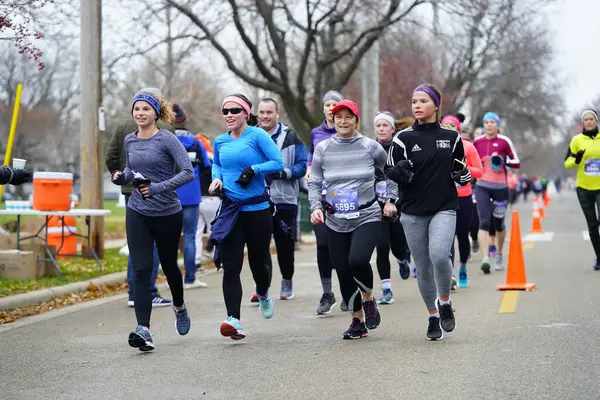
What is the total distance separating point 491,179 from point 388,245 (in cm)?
339

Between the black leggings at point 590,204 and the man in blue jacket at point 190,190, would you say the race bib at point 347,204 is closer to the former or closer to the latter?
the man in blue jacket at point 190,190

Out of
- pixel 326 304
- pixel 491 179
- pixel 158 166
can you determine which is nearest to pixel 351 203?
pixel 158 166

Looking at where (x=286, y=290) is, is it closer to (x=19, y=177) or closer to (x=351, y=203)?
(x=351, y=203)

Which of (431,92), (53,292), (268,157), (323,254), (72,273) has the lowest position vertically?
(72,273)

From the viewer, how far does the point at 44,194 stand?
13000 millimetres

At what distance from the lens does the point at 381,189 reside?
8.21 metres

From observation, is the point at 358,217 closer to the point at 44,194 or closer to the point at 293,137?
the point at 293,137

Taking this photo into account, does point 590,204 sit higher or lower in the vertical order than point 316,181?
lower

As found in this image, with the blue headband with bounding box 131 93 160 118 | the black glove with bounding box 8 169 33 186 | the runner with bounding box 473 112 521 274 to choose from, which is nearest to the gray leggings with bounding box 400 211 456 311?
the blue headband with bounding box 131 93 160 118

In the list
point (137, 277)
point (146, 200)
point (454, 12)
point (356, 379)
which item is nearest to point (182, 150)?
point (146, 200)

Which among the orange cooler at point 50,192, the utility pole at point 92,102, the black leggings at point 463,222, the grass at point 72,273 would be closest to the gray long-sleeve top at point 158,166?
the grass at point 72,273

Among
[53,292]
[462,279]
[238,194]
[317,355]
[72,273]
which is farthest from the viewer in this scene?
[72,273]

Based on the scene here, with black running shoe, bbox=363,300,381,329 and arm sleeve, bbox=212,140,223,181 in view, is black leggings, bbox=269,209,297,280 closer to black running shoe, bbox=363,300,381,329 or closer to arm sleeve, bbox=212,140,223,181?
arm sleeve, bbox=212,140,223,181

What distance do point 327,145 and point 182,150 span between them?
1145mm
